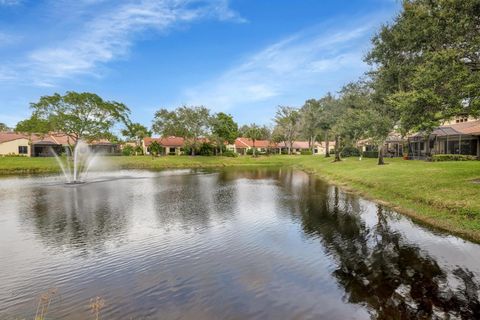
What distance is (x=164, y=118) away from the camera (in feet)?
281

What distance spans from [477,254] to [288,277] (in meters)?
7.71

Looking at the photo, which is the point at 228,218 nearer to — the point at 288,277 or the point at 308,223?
the point at 308,223

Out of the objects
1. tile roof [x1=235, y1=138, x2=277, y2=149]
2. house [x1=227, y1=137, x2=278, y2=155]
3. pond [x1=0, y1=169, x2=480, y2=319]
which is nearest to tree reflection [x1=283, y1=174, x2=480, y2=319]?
pond [x1=0, y1=169, x2=480, y2=319]

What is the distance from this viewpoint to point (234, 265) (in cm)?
1165

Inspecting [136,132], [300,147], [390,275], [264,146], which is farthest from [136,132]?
[390,275]

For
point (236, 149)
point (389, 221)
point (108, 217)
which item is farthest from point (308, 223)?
point (236, 149)

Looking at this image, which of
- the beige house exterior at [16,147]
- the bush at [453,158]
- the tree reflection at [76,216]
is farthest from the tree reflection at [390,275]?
the beige house exterior at [16,147]

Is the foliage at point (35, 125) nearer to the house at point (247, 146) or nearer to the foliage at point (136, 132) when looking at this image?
the foliage at point (136, 132)

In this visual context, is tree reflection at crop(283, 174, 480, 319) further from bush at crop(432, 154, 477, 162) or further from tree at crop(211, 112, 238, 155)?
tree at crop(211, 112, 238, 155)

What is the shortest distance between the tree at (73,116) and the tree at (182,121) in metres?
15.9

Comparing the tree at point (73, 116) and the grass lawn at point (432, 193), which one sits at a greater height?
the tree at point (73, 116)

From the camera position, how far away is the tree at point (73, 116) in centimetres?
6531

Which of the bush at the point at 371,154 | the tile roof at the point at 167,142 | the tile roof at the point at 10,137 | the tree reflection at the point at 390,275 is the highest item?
the tile roof at the point at 10,137

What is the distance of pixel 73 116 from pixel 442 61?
66921mm
